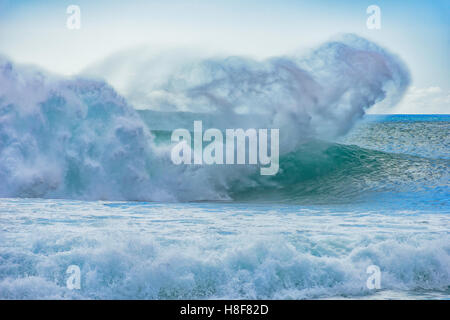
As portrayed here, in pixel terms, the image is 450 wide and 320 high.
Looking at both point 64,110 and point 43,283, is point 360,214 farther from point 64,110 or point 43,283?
point 64,110

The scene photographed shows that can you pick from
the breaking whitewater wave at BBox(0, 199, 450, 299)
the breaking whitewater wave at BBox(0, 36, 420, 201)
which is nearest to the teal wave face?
the breaking whitewater wave at BBox(0, 36, 420, 201)

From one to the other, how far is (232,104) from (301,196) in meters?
2.62

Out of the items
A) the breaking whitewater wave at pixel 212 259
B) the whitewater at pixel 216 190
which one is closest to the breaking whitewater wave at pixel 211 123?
the whitewater at pixel 216 190

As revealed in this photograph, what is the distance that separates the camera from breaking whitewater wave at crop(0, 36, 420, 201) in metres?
8.99

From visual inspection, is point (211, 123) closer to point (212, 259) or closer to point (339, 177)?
point (339, 177)

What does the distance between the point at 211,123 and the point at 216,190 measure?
2533mm

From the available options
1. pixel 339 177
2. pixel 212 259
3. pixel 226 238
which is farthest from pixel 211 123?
pixel 212 259

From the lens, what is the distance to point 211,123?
1156 centimetres

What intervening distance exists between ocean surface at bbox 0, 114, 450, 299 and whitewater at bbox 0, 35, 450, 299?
2 centimetres

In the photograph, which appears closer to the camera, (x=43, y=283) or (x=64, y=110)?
(x=43, y=283)

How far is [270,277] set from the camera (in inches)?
197

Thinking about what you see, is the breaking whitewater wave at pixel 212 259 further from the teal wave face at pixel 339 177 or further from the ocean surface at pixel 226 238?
the teal wave face at pixel 339 177

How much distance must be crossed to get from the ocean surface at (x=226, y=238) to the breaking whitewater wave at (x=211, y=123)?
7 cm
